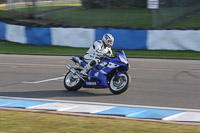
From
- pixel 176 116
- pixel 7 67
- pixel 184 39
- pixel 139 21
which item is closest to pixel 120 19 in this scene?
pixel 139 21

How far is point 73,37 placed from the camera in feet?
72.4

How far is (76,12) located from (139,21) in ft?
16.1

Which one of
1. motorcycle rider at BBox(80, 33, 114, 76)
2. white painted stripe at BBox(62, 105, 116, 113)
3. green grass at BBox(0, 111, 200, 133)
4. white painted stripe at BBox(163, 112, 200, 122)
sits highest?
motorcycle rider at BBox(80, 33, 114, 76)

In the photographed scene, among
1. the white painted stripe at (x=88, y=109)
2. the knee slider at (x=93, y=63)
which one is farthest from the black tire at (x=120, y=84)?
the white painted stripe at (x=88, y=109)

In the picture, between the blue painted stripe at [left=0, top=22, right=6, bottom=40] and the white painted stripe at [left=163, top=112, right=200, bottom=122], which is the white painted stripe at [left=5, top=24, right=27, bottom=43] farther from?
the white painted stripe at [left=163, top=112, right=200, bottom=122]

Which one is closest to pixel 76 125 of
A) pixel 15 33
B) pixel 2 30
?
pixel 15 33

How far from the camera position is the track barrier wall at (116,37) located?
64.1ft

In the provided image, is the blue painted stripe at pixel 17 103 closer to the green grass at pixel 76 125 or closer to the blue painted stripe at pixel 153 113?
the green grass at pixel 76 125

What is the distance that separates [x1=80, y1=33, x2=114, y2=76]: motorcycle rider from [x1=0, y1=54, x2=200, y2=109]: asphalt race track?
76cm

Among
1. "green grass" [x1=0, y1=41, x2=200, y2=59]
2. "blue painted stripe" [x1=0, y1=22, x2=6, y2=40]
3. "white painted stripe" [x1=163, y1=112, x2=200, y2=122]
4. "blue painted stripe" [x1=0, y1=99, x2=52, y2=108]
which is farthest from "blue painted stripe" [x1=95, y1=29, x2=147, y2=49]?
"white painted stripe" [x1=163, y1=112, x2=200, y2=122]

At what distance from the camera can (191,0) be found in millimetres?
25453

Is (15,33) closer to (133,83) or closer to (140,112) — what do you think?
(133,83)

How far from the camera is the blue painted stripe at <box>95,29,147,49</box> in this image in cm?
2038

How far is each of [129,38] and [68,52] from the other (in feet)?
11.2
